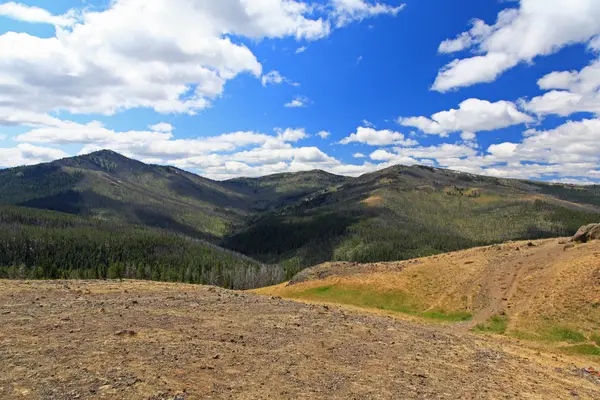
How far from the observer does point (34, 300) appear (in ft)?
80.5

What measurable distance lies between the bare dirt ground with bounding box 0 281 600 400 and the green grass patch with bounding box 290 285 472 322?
961 centimetres

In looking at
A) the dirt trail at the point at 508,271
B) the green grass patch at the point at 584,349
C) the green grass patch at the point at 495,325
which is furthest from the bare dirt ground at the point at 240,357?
the dirt trail at the point at 508,271

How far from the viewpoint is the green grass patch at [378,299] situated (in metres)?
35.4

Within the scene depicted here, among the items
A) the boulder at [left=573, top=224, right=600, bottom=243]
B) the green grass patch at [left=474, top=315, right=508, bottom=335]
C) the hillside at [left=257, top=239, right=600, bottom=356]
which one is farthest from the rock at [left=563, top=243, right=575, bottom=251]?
the green grass patch at [left=474, top=315, right=508, bottom=335]

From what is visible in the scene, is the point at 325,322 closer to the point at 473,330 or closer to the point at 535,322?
the point at 473,330

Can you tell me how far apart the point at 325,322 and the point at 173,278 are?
14330 cm

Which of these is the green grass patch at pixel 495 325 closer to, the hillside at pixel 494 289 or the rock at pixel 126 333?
the hillside at pixel 494 289

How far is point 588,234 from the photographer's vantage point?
4156cm

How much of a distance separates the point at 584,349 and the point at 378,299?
62.7 feet

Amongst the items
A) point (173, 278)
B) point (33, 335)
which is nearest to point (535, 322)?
point (33, 335)

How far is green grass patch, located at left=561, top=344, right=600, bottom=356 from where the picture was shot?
24.8 metres

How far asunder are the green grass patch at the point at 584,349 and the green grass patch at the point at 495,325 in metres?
4.75

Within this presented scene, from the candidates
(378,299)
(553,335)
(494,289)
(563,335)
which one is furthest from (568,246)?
(378,299)

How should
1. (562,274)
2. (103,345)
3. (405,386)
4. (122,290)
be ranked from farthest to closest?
(562,274) < (122,290) < (103,345) < (405,386)
